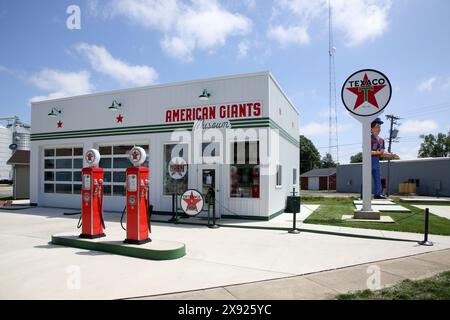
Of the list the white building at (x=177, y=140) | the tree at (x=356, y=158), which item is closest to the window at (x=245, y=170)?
the white building at (x=177, y=140)

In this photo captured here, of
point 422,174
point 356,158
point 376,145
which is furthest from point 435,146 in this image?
point 376,145

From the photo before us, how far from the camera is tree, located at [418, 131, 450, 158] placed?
77312 mm

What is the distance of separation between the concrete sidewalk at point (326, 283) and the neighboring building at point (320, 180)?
1936 inches

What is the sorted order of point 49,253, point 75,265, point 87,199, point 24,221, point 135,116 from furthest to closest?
point 135,116 → point 24,221 → point 87,199 → point 49,253 → point 75,265

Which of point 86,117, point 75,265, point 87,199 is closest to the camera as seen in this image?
point 75,265

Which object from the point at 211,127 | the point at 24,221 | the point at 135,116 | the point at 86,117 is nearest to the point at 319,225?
the point at 211,127

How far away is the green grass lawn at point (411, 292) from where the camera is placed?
4.64 meters

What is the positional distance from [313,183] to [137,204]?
5170 centimetres

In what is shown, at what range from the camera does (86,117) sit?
53.1ft

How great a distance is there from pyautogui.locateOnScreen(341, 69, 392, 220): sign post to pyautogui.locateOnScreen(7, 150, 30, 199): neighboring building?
65.2 feet

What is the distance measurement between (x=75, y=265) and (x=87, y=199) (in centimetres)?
242

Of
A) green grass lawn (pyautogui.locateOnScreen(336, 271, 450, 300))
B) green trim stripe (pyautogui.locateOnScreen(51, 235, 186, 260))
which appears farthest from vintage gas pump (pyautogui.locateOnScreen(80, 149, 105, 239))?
green grass lawn (pyautogui.locateOnScreen(336, 271, 450, 300))

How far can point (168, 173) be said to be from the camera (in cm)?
1409
